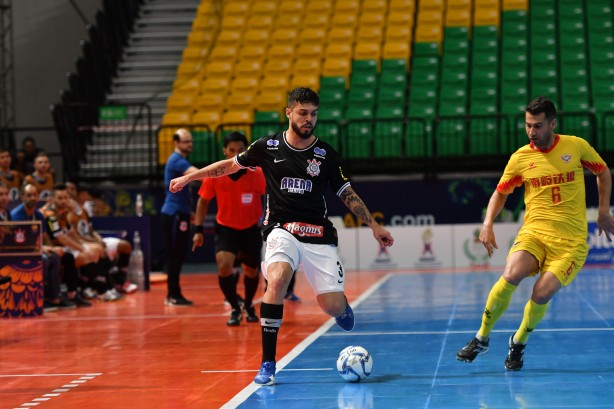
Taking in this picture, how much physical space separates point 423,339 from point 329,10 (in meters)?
19.5

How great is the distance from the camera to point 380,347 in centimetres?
955

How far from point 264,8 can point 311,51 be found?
293 centimetres

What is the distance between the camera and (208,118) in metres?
24.8

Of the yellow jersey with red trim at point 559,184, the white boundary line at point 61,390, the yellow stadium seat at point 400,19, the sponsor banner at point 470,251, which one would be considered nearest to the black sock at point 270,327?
the white boundary line at point 61,390

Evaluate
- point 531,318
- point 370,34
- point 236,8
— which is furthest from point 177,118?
point 531,318

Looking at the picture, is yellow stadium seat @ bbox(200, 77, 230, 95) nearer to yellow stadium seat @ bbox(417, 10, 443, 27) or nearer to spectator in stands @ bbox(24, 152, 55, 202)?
yellow stadium seat @ bbox(417, 10, 443, 27)

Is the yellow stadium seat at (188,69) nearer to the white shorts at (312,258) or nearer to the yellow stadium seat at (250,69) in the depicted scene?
the yellow stadium seat at (250,69)

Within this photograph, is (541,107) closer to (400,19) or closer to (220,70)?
(220,70)

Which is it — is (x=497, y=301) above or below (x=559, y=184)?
below

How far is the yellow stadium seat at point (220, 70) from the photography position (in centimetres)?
2680

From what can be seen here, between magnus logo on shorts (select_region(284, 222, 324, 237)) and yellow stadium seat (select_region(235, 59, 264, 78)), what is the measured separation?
18.8 meters

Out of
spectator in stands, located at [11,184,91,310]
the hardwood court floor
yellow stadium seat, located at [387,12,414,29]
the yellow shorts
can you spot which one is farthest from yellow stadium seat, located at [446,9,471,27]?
the yellow shorts

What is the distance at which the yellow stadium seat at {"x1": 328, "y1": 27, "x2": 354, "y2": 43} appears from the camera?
2703cm

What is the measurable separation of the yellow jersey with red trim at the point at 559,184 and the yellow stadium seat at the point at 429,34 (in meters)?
18.5
